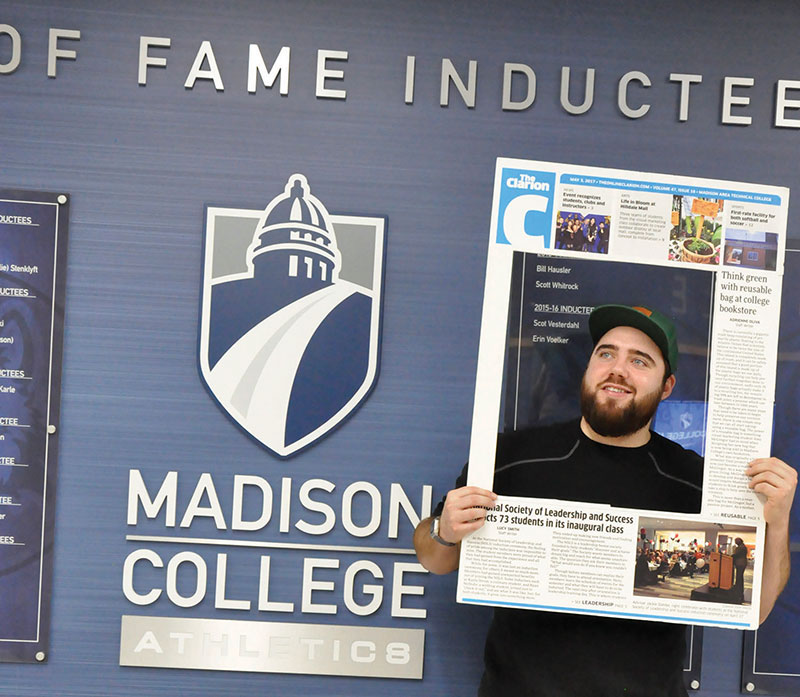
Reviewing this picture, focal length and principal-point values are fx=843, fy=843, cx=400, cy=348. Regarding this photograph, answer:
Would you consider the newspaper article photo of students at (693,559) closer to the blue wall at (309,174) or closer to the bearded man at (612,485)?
the bearded man at (612,485)

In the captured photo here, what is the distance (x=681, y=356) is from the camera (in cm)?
165

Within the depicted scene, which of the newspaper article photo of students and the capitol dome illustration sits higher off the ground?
the capitol dome illustration

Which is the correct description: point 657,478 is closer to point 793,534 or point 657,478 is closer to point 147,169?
point 793,534

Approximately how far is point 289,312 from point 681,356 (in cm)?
93

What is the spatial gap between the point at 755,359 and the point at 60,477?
161 cm

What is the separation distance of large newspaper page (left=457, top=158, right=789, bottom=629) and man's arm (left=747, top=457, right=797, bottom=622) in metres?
0.03

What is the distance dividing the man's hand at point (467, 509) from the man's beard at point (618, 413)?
255 millimetres

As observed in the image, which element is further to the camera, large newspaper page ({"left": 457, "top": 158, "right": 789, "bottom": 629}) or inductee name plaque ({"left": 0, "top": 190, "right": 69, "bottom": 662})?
inductee name plaque ({"left": 0, "top": 190, "right": 69, "bottom": 662})

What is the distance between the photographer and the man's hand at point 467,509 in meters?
1.59

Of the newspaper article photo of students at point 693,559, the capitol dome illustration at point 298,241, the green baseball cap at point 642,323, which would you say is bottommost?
the newspaper article photo of students at point 693,559

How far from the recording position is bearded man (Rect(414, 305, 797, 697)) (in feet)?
5.31

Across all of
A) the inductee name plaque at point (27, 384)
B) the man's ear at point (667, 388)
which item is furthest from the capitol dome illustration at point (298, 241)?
the man's ear at point (667, 388)

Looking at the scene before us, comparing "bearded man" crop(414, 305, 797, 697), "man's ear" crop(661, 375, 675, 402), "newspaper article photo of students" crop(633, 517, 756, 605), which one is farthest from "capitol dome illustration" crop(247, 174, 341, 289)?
"newspaper article photo of students" crop(633, 517, 756, 605)

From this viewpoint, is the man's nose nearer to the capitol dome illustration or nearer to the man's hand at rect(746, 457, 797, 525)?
the man's hand at rect(746, 457, 797, 525)
